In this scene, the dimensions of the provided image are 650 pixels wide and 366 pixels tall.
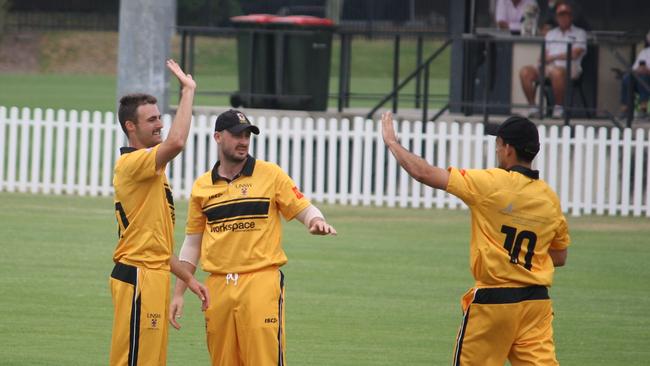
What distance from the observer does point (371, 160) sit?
66.3 feet

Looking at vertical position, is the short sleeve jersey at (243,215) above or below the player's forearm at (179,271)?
above

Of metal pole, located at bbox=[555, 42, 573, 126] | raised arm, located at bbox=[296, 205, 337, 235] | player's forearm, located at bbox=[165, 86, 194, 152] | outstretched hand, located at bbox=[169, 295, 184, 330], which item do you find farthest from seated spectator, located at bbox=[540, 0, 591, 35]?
player's forearm, located at bbox=[165, 86, 194, 152]

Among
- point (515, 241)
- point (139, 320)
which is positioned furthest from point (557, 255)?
point (139, 320)

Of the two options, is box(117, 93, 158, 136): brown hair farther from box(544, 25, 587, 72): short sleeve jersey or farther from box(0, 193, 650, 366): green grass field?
box(544, 25, 587, 72): short sleeve jersey

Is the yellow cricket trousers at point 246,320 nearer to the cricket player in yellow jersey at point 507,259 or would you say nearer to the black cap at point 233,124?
the black cap at point 233,124

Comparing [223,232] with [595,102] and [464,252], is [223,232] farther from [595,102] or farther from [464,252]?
[595,102]

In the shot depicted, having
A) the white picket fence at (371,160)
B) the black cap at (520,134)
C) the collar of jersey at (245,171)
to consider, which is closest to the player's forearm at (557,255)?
the black cap at (520,134)

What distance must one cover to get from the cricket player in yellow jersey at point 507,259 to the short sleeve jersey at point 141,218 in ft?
4.54

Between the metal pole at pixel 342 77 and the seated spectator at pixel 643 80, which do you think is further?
the metal pole at pixel 342 77

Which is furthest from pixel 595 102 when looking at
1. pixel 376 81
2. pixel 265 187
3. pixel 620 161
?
pixel 376 81

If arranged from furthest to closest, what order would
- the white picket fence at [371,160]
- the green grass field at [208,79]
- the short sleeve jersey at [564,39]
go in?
the green grass field at [208,79] < the short sleeve jersey at [564,39] < the white picket fence at [371,160]

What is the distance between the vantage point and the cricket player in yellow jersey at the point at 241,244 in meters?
7.77

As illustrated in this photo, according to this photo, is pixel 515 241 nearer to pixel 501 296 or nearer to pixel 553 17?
pixel 501 296

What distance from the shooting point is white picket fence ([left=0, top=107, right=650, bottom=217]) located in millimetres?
19656
